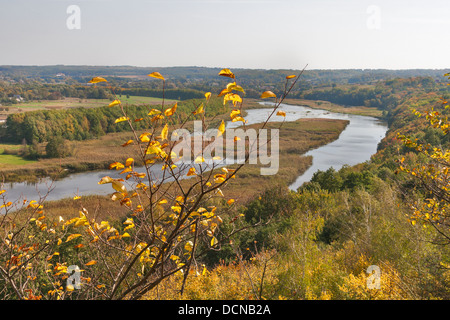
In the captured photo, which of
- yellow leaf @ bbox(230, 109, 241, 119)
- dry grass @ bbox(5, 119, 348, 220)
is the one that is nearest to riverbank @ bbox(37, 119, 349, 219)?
dry grass @ bbox(5, 119, 348, 220)

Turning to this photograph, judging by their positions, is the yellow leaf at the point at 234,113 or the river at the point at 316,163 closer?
the yellow leaf at the point at 234,113

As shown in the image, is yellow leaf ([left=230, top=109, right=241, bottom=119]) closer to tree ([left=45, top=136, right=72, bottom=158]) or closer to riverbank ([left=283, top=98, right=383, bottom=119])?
tree ([left=45, top=136, right=72, bottom=158])

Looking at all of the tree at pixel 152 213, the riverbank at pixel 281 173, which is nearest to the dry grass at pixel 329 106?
the riverbank at pixel 281 173

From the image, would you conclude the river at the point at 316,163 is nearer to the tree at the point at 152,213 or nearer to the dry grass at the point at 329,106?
the tree at the point at 152,213

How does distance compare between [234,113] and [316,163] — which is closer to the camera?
[234,113]

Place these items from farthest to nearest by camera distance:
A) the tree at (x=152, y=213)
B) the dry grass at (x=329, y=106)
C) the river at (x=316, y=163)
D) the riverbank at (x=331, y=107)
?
1. the dry grass at (x=329, y=106)
2. the riverbank at (x=331, y=107)
3. the river at (x=316, y=163)
4. the tree at (x=152, y=213)

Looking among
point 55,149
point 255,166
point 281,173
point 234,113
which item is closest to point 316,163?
point 281,173

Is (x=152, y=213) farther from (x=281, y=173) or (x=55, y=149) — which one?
(x=55, y=149)

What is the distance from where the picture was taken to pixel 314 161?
33.1 meters

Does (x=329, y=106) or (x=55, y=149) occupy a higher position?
(x=329, y=106)

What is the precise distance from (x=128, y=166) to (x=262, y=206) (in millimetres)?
13927

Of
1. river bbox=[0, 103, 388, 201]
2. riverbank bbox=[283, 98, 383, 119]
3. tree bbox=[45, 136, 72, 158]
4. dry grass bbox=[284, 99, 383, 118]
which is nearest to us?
river bbox=[0, 103, 388, 201]
